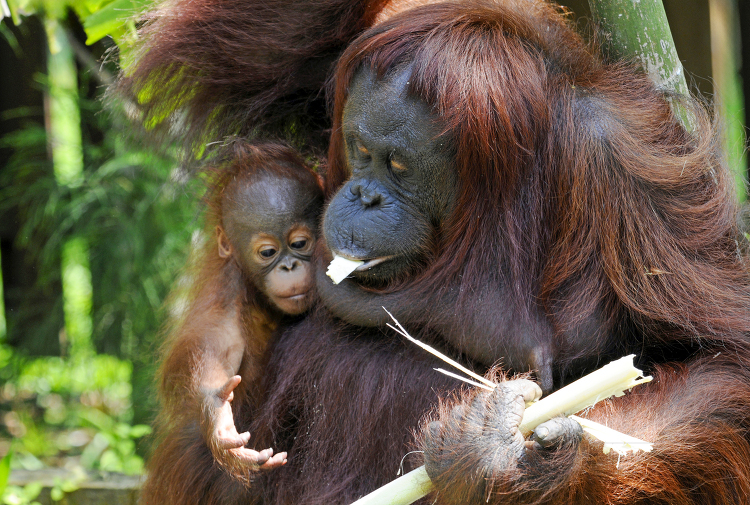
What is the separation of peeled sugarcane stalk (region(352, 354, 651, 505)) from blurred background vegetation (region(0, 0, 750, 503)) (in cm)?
282

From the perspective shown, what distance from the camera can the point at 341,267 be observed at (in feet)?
7.06

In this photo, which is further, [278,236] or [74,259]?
Answer: [74,259]

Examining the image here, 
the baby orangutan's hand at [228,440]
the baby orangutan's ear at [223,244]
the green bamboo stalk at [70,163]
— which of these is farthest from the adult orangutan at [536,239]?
the green bamboo stalk at [70,163]

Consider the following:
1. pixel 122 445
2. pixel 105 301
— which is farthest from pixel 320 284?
pixel 105 301

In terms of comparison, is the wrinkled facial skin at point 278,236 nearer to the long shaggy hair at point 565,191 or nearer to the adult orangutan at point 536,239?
the adult orangutan at point 536,239

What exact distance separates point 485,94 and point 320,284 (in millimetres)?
738

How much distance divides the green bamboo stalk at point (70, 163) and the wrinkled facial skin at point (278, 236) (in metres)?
2.80

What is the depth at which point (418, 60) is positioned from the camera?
2.08 meters

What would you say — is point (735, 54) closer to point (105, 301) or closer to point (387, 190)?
point (387, 190)

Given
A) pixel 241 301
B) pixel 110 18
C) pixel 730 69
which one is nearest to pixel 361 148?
pixel 241 301

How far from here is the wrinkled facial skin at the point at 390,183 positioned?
2.08 m

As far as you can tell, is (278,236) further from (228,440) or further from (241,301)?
(228,440)

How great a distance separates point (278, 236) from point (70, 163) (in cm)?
331

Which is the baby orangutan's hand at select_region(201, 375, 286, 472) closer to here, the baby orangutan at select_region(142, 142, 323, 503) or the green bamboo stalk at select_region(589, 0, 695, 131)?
the baby orangutan at select_region(142, 142, 323, 503)
